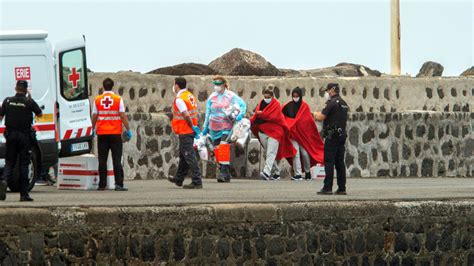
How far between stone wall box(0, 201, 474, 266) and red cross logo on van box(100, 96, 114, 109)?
5087 mm

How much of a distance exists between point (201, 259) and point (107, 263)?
47.6 inches

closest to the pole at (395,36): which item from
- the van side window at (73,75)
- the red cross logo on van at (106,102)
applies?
the van side window at (73,75)

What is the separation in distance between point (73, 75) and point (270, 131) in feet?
16.9

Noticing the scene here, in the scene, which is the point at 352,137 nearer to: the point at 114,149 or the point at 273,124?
the point at 273,124

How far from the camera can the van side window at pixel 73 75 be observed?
24828 mm

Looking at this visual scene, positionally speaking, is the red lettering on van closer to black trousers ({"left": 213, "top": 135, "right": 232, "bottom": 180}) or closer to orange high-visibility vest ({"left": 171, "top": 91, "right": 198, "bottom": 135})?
orange high-visibility vest ({"left": 171, "top": 91, "right": 198, "bottom": 135})

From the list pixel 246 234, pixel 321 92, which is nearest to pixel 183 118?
pixel 246 234

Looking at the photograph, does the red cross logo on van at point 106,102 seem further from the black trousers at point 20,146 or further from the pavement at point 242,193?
the black trousers at point 20,146

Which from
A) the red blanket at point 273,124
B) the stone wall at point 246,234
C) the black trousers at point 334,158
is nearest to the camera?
the stone wall at point 246,234

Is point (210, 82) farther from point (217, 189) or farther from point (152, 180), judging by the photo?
point (217, 189)

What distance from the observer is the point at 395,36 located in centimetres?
4822

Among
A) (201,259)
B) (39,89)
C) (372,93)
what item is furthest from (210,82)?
(201,259)

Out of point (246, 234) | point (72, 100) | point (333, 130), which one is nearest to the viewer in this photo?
point (246, 234)

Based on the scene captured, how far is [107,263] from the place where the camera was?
59.7 ft
